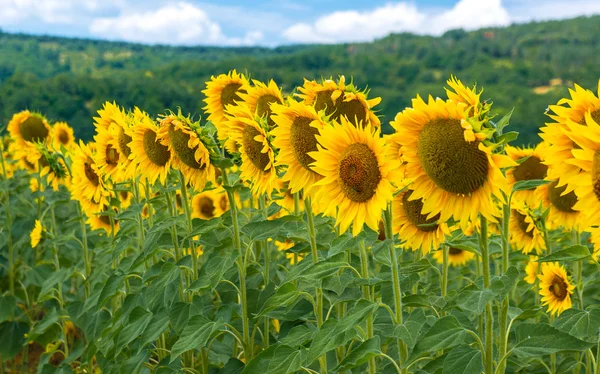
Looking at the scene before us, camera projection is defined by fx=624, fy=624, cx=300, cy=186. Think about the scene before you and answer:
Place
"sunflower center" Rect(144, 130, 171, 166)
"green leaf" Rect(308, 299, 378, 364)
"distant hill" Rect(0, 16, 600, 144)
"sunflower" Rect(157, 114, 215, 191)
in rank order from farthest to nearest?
1. "distant hill" Rect(0, 16, 600, 144)
2. "sunflower center" Rect(144, 130, 171, 166)
3. "sunflower" Rect(157, 114, 215, 191)
4. "green leaf" Rect(308, 299, 378, 364)

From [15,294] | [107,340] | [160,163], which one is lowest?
[15,294]

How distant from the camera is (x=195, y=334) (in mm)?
2740

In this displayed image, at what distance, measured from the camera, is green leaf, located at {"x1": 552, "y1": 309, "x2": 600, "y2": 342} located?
2.08m

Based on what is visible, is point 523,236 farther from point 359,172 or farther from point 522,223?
point 359,172

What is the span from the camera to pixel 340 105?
8.45ft

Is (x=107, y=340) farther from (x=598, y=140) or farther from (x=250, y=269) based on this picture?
(x=598, y=140)

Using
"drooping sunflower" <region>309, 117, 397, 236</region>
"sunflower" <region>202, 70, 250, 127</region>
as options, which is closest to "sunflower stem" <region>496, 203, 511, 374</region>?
"drooping sunflower" <region>309, 117, 397, 236</region>

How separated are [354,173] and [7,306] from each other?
3862mm

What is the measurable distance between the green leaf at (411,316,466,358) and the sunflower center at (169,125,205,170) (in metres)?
1.40

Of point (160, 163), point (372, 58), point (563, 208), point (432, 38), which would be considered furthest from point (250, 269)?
point (432, 38)

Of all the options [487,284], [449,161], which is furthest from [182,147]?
[487,284]

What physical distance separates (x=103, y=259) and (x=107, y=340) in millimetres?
727

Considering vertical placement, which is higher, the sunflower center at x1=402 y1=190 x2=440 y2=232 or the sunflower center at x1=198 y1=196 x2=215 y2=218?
the sunflower center at x1=402 y1=190 x2=440 y2=232

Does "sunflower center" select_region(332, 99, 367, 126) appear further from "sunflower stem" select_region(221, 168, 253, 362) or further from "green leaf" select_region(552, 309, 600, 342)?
"green leaf" select_region(552, 309, 600, 342)
